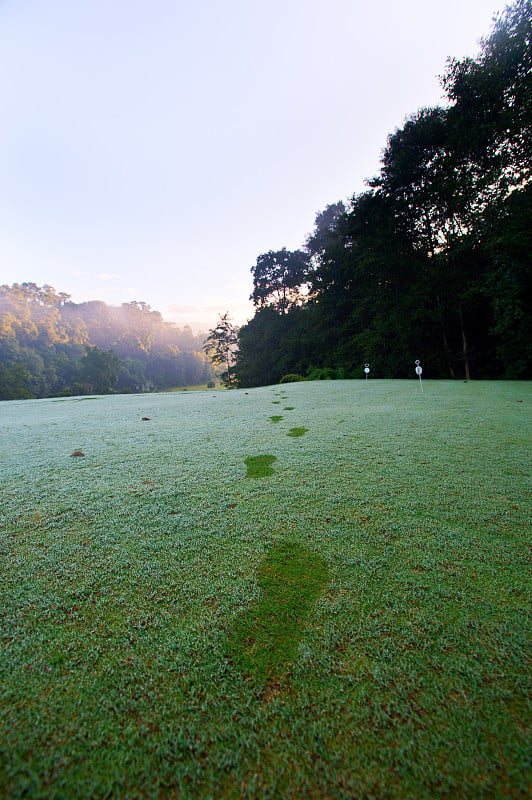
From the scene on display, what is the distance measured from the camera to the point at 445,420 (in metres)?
3.27

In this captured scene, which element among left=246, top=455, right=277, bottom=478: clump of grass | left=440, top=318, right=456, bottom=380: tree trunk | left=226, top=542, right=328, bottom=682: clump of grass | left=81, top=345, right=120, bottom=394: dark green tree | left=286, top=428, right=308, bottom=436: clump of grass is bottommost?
left=226, top=542, right=328, bottom=682: clump of grass

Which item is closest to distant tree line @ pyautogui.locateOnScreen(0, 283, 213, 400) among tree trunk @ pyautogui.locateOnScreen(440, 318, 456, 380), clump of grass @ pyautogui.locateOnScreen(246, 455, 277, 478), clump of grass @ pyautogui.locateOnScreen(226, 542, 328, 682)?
tree trunk @ pyautogui.locateOnScreen(440, 318, 456, 380)

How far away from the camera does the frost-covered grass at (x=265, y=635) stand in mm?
552

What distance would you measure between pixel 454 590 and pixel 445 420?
2.71 m

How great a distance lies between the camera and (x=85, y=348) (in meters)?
43.9

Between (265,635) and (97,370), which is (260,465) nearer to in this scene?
(265,635)

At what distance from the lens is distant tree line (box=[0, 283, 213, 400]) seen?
33594 mm

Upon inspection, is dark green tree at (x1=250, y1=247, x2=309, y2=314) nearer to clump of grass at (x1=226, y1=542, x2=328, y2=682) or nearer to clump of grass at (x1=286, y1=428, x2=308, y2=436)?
→ clump of grass at (x1=286, y1=428, x2=308, y2=436)

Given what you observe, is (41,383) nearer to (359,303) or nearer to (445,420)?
(359,303)

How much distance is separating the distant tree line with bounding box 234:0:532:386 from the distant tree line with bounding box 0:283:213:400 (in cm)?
2361

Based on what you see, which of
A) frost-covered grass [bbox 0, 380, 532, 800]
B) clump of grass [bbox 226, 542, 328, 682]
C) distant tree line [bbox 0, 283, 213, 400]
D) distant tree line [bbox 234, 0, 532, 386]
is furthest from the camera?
distant tree line [bbox 0, 283, 213, 400]

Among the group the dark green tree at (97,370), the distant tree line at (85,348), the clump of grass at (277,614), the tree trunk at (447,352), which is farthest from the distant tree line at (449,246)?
the dark green tree at (97,370)

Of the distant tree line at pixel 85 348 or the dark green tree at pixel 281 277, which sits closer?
the dark green tree at pixel 281 277

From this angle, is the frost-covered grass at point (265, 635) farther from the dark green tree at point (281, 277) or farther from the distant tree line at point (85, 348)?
the distant tree line at point (85, 348)
